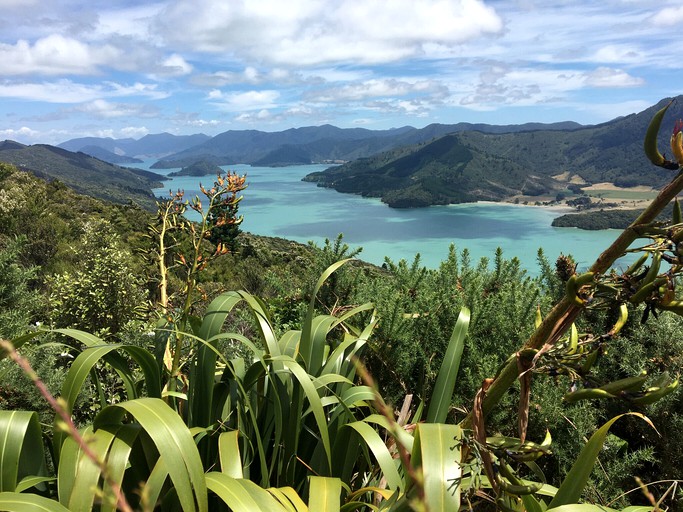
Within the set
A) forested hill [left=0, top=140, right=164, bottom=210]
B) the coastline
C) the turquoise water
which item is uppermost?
forested hill [left=0, top=140, right=164, bottom=210]

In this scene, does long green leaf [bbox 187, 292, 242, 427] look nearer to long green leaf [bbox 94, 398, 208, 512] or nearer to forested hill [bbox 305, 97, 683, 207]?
long green leaf [bbox 94, 398, 208, 512]

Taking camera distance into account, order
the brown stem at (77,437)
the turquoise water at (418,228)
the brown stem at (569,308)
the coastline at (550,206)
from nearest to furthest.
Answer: the brown stem at (77,437)
the brown stem at (569,308)
the turquoise water at (418,228)
the coastline at (550,206)

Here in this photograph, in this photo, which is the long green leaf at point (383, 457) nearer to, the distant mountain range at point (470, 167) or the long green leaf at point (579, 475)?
the long green leaf at point (579, 475)

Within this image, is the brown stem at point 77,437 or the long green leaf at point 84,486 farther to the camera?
the long green leaf at point 84,486

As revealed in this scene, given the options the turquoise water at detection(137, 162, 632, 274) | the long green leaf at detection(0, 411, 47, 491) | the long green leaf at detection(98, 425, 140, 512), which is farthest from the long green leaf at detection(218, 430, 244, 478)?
the turquoise water at detection(137, 162, 632, 274)

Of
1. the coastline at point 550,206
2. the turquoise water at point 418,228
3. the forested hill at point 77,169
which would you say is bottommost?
the turquoise water at point 418,228

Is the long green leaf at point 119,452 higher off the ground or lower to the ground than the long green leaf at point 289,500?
higher

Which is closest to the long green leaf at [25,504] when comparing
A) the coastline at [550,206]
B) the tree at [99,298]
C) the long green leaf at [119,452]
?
the long green leaf at [119,452]
